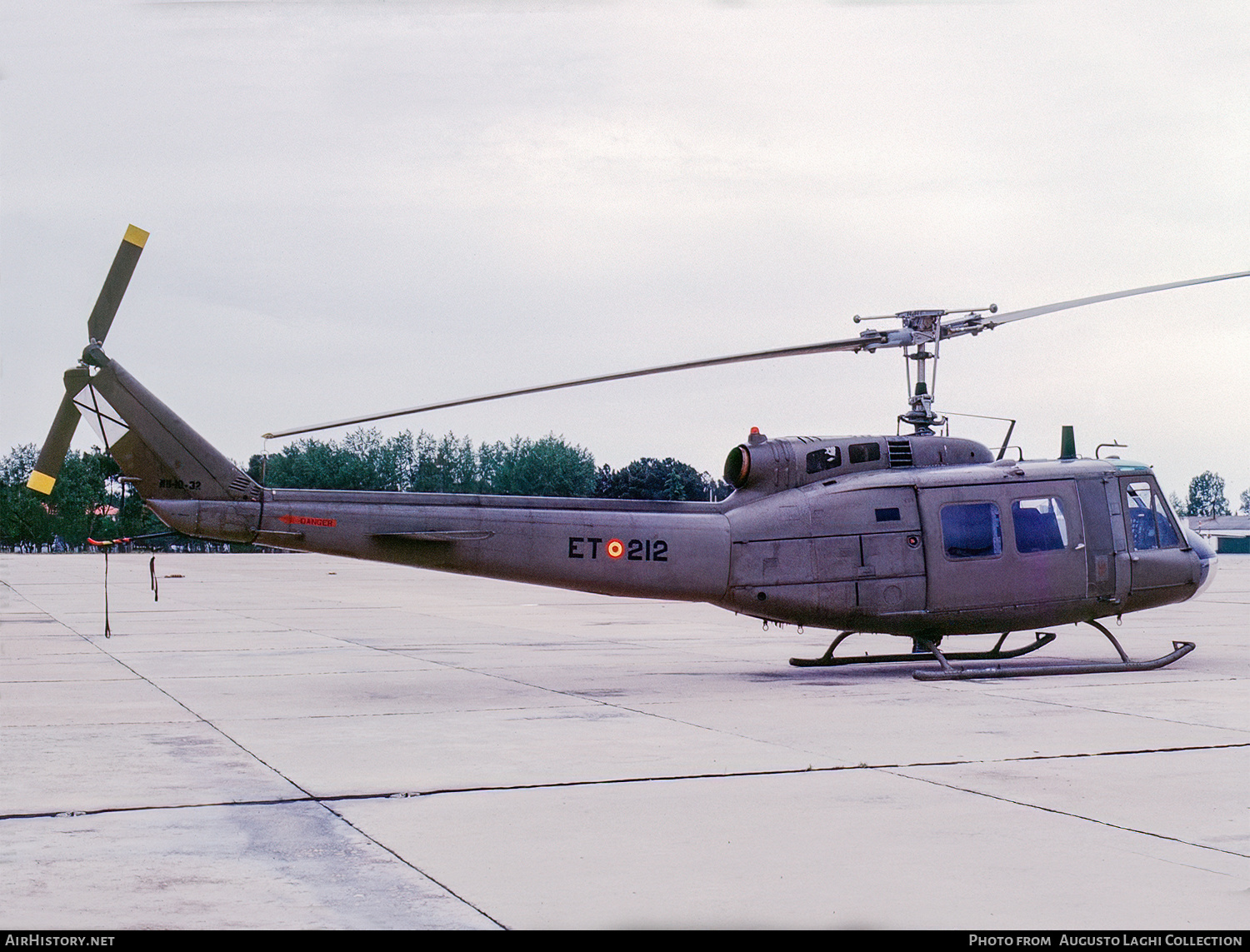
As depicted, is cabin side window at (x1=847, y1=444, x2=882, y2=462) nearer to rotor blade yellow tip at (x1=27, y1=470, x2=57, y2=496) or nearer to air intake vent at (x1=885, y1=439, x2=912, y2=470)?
air intake vent at (x1=885, y1=439, x2=912, y2=470)

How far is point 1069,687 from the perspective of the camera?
1300 cm

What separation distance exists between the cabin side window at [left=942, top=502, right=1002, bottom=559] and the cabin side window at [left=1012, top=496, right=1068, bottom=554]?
238 millimetres

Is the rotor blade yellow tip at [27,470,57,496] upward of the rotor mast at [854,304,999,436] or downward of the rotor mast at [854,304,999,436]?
downward

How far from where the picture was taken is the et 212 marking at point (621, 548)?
44.3ft

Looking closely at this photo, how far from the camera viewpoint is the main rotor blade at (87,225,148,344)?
490 inches

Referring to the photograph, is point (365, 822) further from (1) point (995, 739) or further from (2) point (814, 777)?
(1) point (995, 739)

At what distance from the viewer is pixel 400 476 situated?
337 ft

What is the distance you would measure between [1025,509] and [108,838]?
10.7m

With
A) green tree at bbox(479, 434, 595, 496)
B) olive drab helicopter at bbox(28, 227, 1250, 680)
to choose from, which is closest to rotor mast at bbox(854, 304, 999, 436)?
olive drab helicopter at bbox(28, 227, 1250, 680)

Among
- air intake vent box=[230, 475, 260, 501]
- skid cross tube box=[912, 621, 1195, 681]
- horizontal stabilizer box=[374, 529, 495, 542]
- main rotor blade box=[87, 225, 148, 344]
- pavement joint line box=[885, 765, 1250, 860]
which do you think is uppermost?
main rotor blade box=[87, 225, 148, 344]

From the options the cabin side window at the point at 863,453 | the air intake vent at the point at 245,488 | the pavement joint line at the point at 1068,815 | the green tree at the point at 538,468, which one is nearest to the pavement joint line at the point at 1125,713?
the cabin side window at the point at 863,453

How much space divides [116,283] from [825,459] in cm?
786
